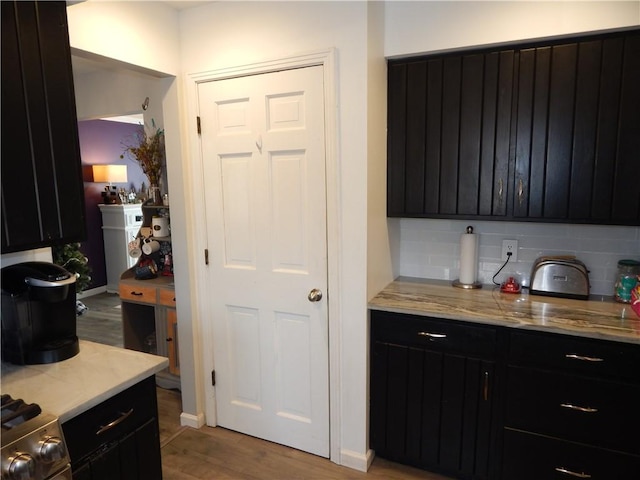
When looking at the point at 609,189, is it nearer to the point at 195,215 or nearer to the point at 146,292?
the point at 195,215

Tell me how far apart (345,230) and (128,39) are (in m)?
1.45

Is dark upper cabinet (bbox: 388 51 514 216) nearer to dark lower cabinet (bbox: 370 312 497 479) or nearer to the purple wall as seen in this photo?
dark lower cabinet (bbox: 370 312 497 479)

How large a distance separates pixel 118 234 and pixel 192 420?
3.74 metres

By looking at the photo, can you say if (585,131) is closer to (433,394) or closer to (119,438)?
(433,394)

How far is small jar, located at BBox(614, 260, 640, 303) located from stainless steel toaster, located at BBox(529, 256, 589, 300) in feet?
A: 0.49

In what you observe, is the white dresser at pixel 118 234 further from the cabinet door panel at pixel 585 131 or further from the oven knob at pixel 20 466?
the cabinet door panel at pixel 585 131

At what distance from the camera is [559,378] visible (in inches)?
73.3

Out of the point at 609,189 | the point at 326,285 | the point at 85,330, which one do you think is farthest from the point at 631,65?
the point at 85,330

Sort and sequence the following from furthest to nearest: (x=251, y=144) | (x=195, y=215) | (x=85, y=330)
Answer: (x=85, y=330), (x=195, y=215), (x=251, y=144)

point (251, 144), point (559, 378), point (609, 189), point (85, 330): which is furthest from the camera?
point (85, 330)

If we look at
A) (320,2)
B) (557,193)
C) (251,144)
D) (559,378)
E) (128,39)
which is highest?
(320,2)

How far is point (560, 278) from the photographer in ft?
7.32

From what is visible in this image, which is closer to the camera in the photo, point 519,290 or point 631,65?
point 631,65

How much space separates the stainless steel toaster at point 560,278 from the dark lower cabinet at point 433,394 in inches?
21.2
